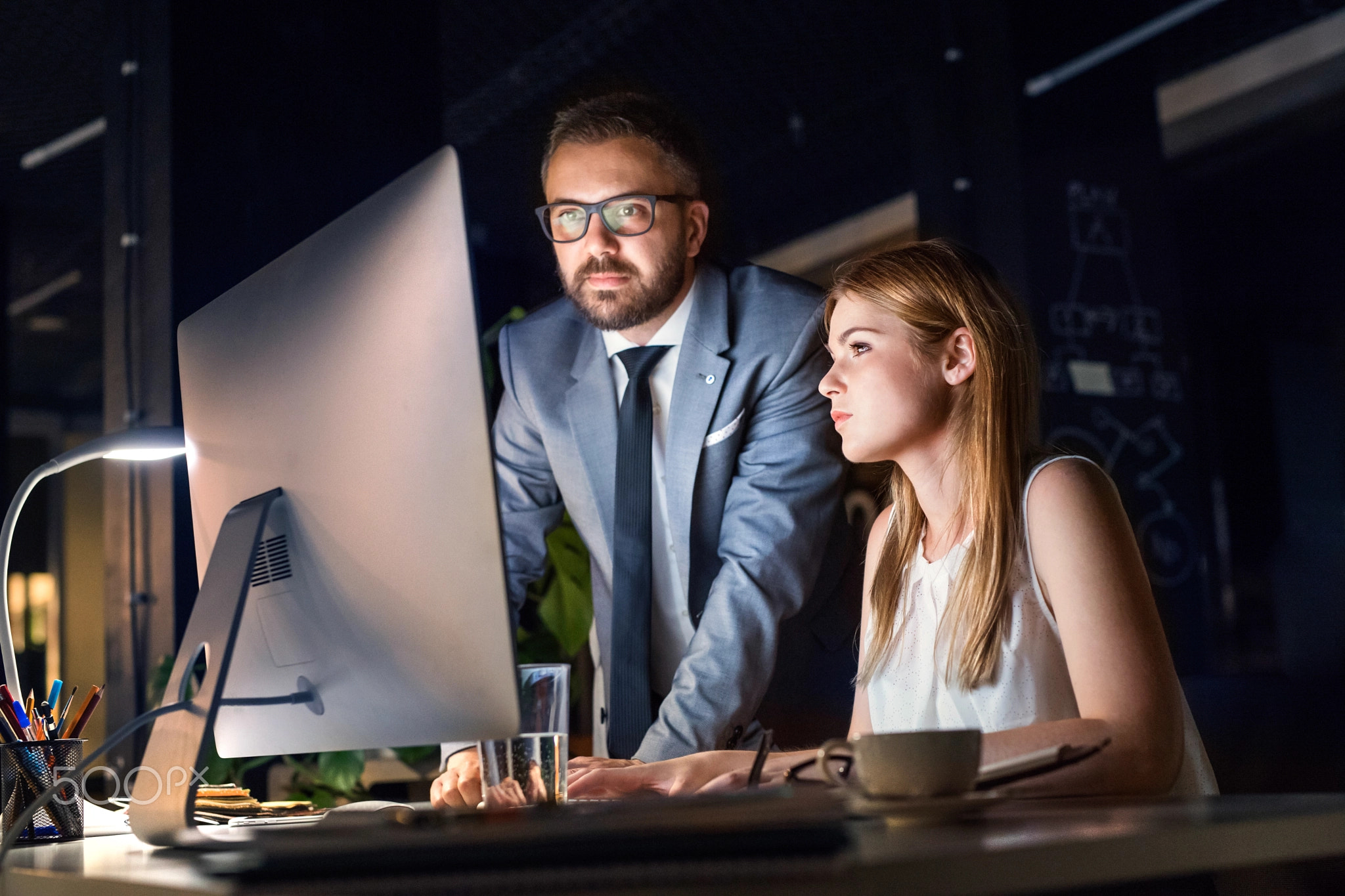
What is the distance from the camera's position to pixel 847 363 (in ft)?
5.17

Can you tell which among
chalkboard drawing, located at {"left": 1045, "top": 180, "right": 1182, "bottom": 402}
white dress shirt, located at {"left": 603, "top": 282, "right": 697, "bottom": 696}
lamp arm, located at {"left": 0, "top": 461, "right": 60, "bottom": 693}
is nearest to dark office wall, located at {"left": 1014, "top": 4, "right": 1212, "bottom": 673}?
chalkboard drawing, located at {"left": 1045, "top": 180, "right": 1182, "bottom": 402}

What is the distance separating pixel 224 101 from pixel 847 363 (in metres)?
1.51

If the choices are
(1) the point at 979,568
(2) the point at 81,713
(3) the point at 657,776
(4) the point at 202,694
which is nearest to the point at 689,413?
(1) the point at 979,568

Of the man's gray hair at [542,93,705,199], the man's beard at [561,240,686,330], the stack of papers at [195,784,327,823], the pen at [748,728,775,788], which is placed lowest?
the stack of papers at [195,784,327,823]

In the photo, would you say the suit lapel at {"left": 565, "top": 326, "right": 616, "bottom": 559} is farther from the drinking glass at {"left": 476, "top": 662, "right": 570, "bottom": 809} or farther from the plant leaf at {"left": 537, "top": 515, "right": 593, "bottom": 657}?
the drinking glass at {"left": 476, "top": 662, "right": 570, "bottom": 809}

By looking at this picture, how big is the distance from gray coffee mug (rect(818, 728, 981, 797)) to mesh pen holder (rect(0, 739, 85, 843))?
778 mm

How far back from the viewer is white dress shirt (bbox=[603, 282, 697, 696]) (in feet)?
6.52

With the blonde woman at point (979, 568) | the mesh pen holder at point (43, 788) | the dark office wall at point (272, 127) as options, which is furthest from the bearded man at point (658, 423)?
the mesh pen holder at point (43, 788)

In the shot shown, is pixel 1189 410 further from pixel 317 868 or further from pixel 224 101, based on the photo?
pixel 317 868

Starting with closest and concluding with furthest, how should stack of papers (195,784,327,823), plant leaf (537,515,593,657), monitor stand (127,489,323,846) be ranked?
1. monitor stand (127,489,323,846)
2. stack of papers (195,784,327,823)
3. plant leaf (537,515,593,657)

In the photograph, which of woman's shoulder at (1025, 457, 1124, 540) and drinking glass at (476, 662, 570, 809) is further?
woman's shoulder at (1025, 457, 1124, 540)

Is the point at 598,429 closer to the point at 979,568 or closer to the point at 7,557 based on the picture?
the point at 979,568

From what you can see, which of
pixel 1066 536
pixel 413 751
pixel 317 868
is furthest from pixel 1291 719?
pixel 317 868

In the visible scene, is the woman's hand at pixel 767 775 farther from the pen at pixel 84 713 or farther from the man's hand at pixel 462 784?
the pen at pixel 84 713
